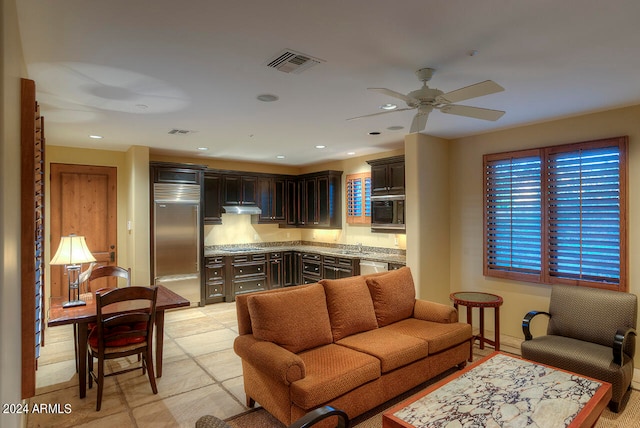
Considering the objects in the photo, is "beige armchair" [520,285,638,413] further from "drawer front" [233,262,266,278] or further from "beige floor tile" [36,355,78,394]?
"drawer front" [233,262,266,278]

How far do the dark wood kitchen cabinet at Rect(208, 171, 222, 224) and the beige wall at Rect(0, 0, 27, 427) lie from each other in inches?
196

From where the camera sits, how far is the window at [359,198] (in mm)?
6680

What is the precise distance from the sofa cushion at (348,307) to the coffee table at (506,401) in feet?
3.27

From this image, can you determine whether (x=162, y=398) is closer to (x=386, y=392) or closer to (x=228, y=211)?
(x=386, y=392)

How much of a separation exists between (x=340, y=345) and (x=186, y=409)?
1372 millimetres

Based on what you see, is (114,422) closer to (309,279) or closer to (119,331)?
(119,331)

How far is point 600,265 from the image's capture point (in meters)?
3.97

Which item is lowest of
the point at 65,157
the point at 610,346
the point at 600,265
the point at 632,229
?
the point at 610,346

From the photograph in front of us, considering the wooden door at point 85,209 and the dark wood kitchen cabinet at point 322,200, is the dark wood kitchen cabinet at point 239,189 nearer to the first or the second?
the dark wood kitchen cabinet at point 322,200

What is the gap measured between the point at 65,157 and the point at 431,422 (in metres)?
6.22

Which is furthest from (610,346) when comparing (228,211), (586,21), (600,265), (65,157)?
(65,157)

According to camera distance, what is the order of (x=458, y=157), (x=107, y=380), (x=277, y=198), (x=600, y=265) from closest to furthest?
(x=107, y=380)
(x=600, y=265)
(x=458, y=157)
(x=277, y=198)

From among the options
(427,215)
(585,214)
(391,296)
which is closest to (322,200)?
(427,215)

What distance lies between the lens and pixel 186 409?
307cm
